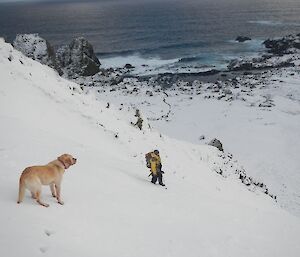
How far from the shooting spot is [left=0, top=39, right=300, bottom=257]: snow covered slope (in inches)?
338

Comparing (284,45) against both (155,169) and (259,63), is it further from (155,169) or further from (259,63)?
(155,169)

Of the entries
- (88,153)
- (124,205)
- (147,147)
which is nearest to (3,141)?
(88,153)

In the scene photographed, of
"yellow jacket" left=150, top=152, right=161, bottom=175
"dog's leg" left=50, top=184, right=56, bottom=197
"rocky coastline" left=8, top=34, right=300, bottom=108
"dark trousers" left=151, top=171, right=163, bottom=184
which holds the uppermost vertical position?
"dog's leg" left=50, top=184, right=56, bottom=197

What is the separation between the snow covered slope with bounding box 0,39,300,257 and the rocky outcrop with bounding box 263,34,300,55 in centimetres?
6537

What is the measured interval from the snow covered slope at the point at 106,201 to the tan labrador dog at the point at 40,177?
0.30 meters

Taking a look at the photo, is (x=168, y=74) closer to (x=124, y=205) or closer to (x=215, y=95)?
(x=215, y=95)

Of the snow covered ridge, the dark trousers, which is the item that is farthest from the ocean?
the dark trousers

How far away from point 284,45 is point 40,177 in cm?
8409

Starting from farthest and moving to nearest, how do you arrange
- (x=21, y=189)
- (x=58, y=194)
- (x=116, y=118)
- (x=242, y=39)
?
(x=242, y=39), (x=116, y=118), (x=58, y=194), (x=21, y=189)

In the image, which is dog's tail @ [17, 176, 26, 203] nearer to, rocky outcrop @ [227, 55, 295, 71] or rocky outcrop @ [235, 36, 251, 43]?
rocky outcrop @ [227, 55, 295, 71]

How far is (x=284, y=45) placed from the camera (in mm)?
84250

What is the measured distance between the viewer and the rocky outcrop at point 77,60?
6081cm

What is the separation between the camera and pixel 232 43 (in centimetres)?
9906

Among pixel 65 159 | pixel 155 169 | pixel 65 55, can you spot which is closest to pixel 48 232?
pixel 65 159
